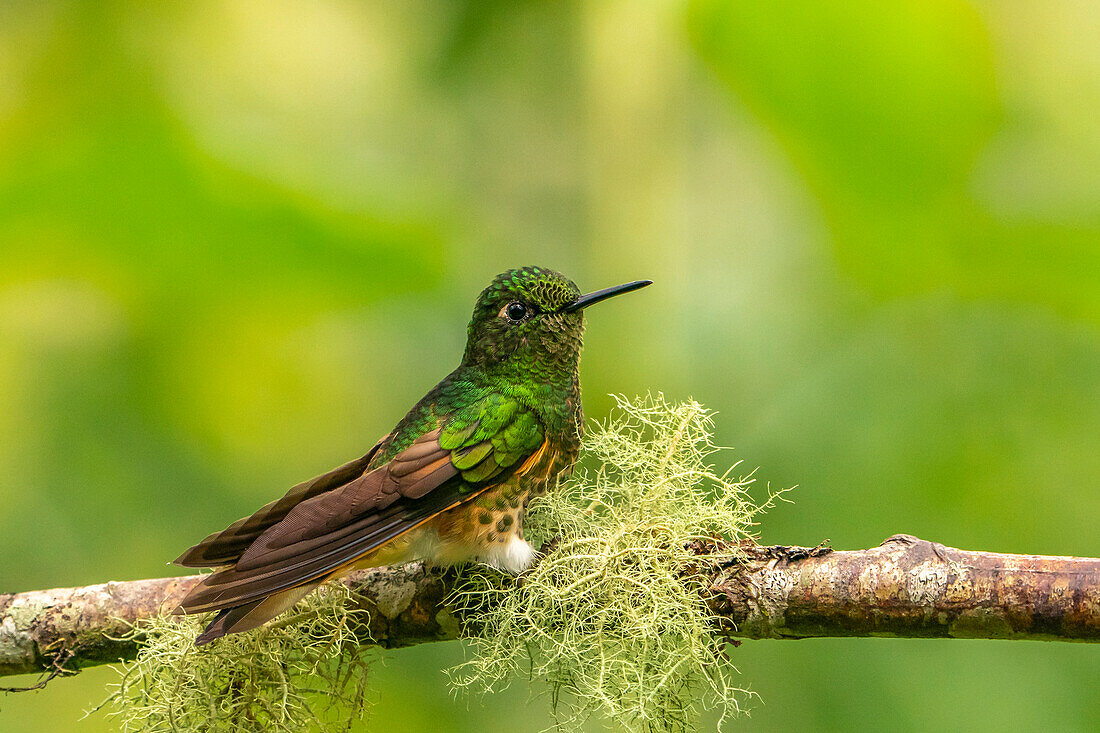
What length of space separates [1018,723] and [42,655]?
2529 mm

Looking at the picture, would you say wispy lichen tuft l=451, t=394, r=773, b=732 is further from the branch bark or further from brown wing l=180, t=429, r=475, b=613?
brown wing l=180, t=429, r=475, b=613

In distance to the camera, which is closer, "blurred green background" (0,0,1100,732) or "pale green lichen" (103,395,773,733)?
"pale green lichen" (103,395,773,733)

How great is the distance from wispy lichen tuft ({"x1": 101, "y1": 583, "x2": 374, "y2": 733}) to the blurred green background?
93 cm

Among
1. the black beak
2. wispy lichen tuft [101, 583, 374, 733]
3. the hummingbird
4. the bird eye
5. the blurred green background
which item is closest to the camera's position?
the hummingbird

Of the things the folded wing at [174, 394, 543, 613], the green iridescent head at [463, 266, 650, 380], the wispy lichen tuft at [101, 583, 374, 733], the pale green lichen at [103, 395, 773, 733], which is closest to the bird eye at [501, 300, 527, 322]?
the green iridescent head at [463, 266, 650, 380]

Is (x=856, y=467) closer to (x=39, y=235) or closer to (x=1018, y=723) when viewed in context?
(x=1018, y=723)

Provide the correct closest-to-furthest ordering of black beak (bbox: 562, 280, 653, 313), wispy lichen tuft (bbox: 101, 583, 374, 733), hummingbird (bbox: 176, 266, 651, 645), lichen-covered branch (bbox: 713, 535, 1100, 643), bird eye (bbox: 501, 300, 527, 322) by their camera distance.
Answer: lichen-covered branch (bbox: 713, 535, 1100, 643) → hummingbird (bbox: 176, 266, 651, 645) → wispy lichen tuft (bbox: 101, 583, 374, 733) → black beak (bbox: 562, 280, 653, 313) → bird eye (bbox: 501, 300, 527, 322)

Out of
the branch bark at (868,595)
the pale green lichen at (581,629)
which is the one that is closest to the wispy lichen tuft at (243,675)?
the pale green lichen at (581,629)

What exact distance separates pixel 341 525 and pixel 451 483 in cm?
24

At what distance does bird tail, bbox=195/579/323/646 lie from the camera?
154 cm

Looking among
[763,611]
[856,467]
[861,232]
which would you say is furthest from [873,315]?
[763,611]

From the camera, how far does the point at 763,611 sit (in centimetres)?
166

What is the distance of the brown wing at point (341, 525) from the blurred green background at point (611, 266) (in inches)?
39.0

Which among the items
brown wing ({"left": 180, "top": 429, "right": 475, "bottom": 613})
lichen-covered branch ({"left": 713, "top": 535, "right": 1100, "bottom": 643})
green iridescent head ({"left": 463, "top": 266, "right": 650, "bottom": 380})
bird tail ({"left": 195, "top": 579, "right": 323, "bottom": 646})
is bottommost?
lichen-covered branch ({"left": 713, "top": 535, "right": 1100, "bottom": 643})
